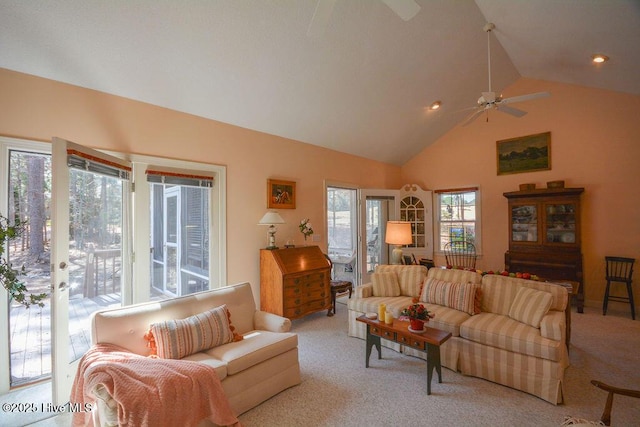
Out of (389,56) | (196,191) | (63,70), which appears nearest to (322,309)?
(196,191)

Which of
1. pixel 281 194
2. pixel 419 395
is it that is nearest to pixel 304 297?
pixel 281 194

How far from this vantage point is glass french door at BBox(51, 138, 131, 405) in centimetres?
225

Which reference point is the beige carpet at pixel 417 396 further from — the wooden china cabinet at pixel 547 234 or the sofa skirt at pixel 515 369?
the wooden china cabinet at pixel 547 234

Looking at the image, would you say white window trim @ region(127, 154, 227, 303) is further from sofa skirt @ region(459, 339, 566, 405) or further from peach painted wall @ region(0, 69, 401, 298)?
sofa skirt @ region(459, 339, 566, 405)

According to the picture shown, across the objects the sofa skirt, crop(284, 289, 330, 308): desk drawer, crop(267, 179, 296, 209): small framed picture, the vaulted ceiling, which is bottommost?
the sofa skirt

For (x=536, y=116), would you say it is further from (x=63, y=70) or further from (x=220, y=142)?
(x=63, y=70)

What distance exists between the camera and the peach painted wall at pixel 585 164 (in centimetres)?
461

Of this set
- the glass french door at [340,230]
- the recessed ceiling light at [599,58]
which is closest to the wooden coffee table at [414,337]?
the glass french door at [340,230]

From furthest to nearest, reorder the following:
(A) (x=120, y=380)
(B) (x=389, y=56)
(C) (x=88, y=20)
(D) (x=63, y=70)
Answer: (B) (x=389, y=56) → (D) (x=63, y=70) → (C) (x=88, y=20) → (A) (x=120, y=380)

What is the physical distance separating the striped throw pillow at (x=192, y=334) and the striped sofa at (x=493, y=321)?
1.70 meters

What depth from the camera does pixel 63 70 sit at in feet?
8.91

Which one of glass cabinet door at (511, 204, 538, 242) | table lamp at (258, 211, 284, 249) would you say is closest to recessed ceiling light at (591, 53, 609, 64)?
glass cabinet door at (511, 204, 538, 242)

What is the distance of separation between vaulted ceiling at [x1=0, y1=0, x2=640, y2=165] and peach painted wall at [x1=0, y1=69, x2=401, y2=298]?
0.15m

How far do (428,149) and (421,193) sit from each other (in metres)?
1.09
